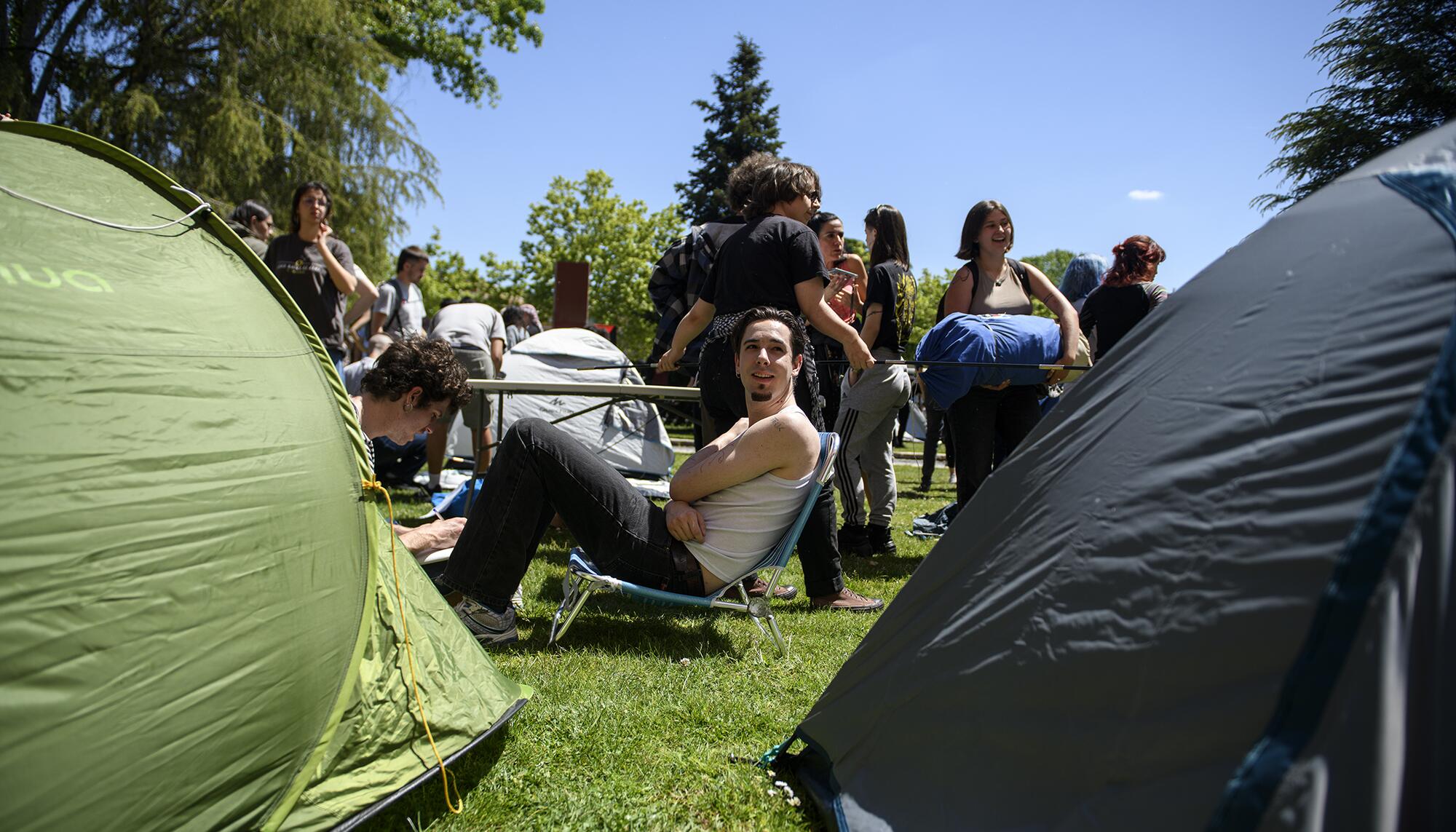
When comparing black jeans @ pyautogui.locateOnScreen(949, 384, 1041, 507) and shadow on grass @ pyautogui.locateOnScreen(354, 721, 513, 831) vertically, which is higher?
black jeans @ pyautogui.locateOnScreen(949, 384, 1041, 507)

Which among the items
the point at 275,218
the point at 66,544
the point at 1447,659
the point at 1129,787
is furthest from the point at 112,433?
the point at 275,218

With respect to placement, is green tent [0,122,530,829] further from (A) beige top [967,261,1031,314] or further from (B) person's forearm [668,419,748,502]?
(A) beige top [967,261,1031,314]

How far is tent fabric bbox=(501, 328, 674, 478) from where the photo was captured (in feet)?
26.4

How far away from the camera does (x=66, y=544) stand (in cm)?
151

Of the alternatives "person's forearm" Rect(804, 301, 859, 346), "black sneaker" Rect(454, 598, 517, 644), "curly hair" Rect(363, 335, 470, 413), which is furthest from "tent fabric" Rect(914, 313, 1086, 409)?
"black sneaker" Rect(454, 598, 517, 644)

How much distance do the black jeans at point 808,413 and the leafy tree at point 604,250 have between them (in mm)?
23595

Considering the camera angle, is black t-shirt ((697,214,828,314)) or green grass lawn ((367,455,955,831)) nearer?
green grass lawn ((367,455,955,831))

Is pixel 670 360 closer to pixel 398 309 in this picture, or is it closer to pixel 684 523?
pixel 684 523

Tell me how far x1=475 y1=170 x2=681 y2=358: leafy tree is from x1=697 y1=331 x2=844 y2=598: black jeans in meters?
23.6

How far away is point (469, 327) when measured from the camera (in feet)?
23.0

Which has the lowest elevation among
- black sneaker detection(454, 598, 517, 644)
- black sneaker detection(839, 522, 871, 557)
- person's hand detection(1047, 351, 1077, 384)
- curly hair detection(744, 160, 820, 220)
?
black sneaker detection(839, 522, 871, 557)

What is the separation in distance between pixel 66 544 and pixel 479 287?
30.7 metres

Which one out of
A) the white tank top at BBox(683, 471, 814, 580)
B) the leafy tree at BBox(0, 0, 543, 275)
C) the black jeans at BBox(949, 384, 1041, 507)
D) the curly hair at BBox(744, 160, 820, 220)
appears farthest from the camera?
the leafy tree at BBox(0, 0, 543, 275)

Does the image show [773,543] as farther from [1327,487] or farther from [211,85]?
[211,85]
